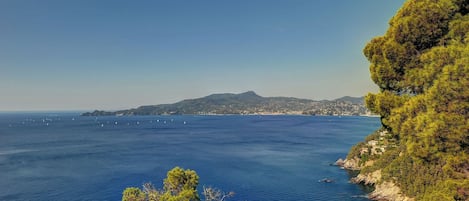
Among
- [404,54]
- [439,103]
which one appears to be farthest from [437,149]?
[404,54]

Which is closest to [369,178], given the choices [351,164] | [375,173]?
[375,173]

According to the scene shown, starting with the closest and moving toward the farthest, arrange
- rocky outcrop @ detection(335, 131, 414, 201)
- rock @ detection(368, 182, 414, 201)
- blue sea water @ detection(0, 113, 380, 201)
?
rock @ detection(368, 182, 414, 201), rocky outcrop @ detection(335, 131, 414, 201), blue sea water @ detection(0, 113, 380, 201)

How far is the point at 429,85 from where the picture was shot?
42.0 ft

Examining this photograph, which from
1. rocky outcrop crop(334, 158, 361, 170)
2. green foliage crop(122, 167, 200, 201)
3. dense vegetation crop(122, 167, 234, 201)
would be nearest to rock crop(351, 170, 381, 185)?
rocky outcrop crop(334, 158, 361, 170)

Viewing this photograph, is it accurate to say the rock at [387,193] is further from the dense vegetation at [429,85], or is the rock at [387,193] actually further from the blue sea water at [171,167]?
the dense vegetation at [429,85]

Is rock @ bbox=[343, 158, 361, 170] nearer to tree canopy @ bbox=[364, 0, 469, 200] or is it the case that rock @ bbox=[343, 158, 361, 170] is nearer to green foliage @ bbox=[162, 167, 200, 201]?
green foliage @ bbox=[162, 167, 200, 201]

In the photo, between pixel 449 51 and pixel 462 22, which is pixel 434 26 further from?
pixel 449 51

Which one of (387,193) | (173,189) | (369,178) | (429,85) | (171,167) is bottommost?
(387,193)

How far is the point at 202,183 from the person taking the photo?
60438 millimetres

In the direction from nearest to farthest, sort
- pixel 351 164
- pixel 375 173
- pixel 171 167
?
1. pixel 375 173
2. pixel 351 164
3. pixel 171 167

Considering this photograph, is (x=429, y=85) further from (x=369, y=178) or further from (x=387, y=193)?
(x=369, y=178)

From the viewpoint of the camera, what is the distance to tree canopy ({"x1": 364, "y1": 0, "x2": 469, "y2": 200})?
11.1m

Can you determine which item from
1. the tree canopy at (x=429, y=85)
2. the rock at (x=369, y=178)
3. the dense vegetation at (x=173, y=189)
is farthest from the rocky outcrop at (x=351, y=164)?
the tree canopy at (x=429, y=85)

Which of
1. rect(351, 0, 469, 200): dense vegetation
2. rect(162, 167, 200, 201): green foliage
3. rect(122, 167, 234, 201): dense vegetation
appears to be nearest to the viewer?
rect(351, 0, 469, 200): dense vegetation
